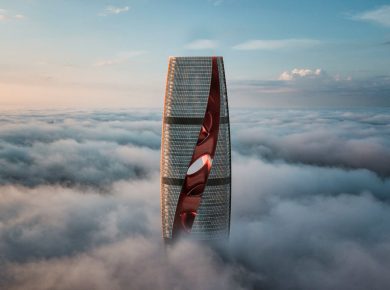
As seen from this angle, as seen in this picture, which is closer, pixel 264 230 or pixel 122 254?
pixel 122 254

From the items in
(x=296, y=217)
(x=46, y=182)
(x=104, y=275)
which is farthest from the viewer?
(x=46, y=182)

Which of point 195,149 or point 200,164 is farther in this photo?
point 200,164

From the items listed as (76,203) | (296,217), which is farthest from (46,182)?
(296,217)

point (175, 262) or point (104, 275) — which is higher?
point (175, 262)

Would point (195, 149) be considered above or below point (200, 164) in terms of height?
above

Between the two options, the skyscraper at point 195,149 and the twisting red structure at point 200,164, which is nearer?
the skyscraper at point 195,149

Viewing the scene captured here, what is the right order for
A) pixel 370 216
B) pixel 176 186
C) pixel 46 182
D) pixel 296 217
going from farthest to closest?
pixel 46 182
pixel 370 216
pixel 296 217
pixel 176 186

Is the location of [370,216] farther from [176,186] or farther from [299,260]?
[176,186]

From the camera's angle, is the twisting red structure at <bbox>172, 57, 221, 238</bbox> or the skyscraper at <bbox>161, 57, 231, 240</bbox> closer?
the skyscraper at <bbox>161, 57, 231, 240</bbox>
